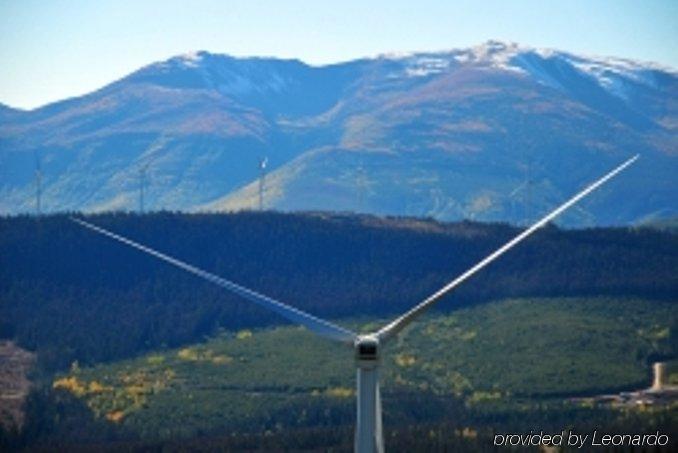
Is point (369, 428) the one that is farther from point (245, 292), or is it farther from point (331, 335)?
point (245, 292)

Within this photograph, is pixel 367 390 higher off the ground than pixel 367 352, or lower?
lower

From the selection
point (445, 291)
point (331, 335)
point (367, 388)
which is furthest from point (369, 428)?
point (445, 291)

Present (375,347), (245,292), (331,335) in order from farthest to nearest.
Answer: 1. (245,292)
2. (331,335)
3. (375,347)

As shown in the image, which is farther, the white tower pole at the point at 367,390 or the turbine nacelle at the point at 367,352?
the white tower pole at the point at 367,390

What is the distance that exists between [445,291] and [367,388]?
16161mm

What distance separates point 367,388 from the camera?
3159 inches

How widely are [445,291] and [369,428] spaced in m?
16.1

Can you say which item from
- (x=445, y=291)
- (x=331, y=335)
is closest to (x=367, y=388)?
(x=331, y=335)

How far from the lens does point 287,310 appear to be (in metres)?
91.6

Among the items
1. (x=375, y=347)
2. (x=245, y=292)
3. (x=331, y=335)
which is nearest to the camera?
(x=375, y=347)

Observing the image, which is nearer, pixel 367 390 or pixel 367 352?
pixel 367 352

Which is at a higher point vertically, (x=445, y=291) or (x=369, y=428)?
(x=445, y=291)

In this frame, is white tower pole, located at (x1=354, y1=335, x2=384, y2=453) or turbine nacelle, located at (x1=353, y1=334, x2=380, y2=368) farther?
white tower pole, located at (x1=354, y1=335, x2=384, y2=453)

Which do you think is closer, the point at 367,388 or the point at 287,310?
the point at 367,388
